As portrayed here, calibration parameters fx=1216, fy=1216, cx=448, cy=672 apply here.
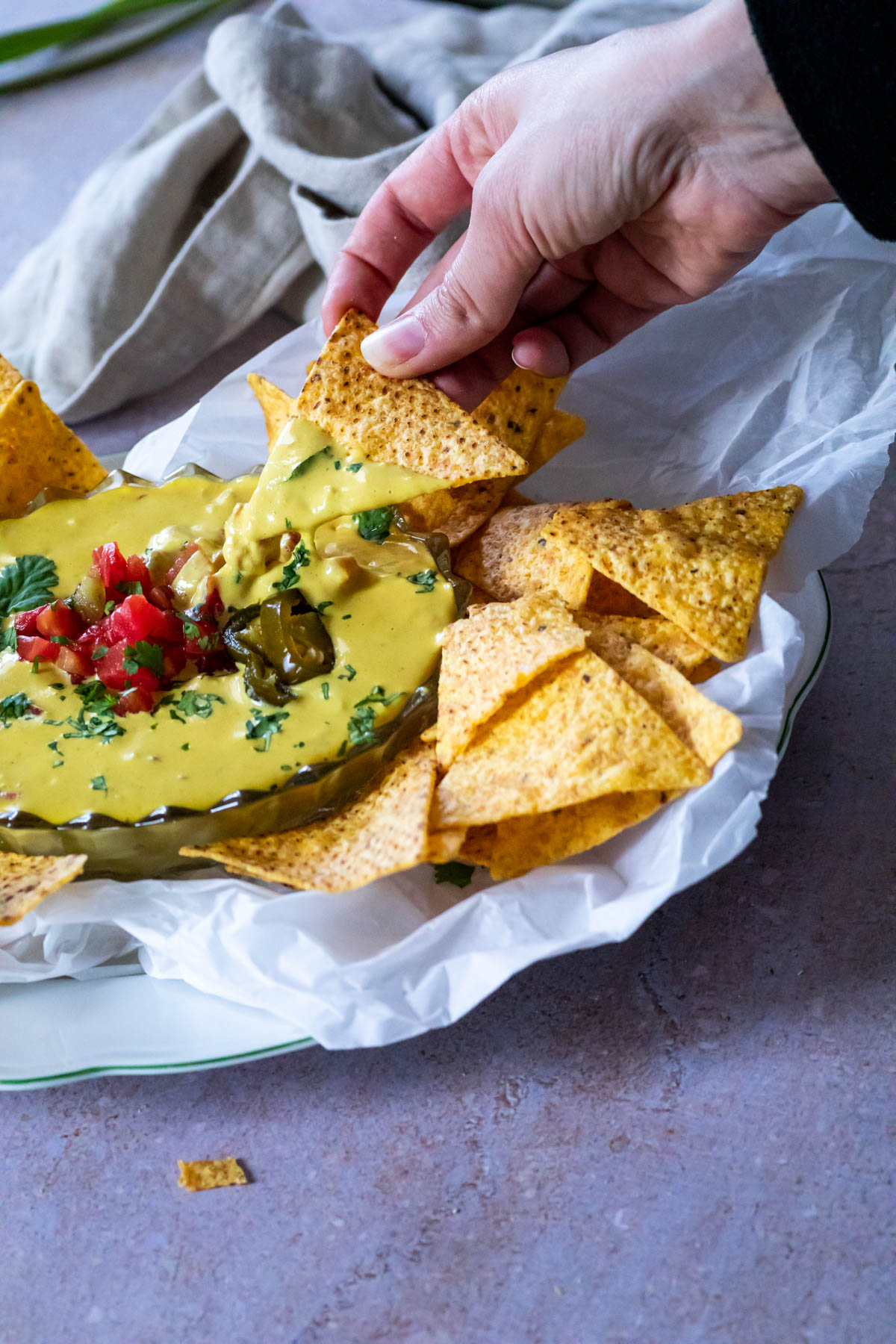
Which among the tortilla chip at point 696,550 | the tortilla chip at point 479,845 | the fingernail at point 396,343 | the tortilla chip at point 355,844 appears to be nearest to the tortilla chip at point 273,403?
the fingernail at point 396,343

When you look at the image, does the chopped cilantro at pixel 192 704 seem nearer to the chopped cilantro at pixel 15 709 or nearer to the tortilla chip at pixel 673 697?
the chopped cilantro at pixel 15 709

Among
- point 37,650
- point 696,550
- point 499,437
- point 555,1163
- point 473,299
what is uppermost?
point 473,299

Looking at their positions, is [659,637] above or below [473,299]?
below

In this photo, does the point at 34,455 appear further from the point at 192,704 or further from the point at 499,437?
the point at 499,437

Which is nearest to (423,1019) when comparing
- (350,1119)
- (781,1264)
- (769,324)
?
(350,1119)

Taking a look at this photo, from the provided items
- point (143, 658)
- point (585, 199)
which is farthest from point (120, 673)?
point (585, 199)

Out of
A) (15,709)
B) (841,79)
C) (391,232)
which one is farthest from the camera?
(391,232)
